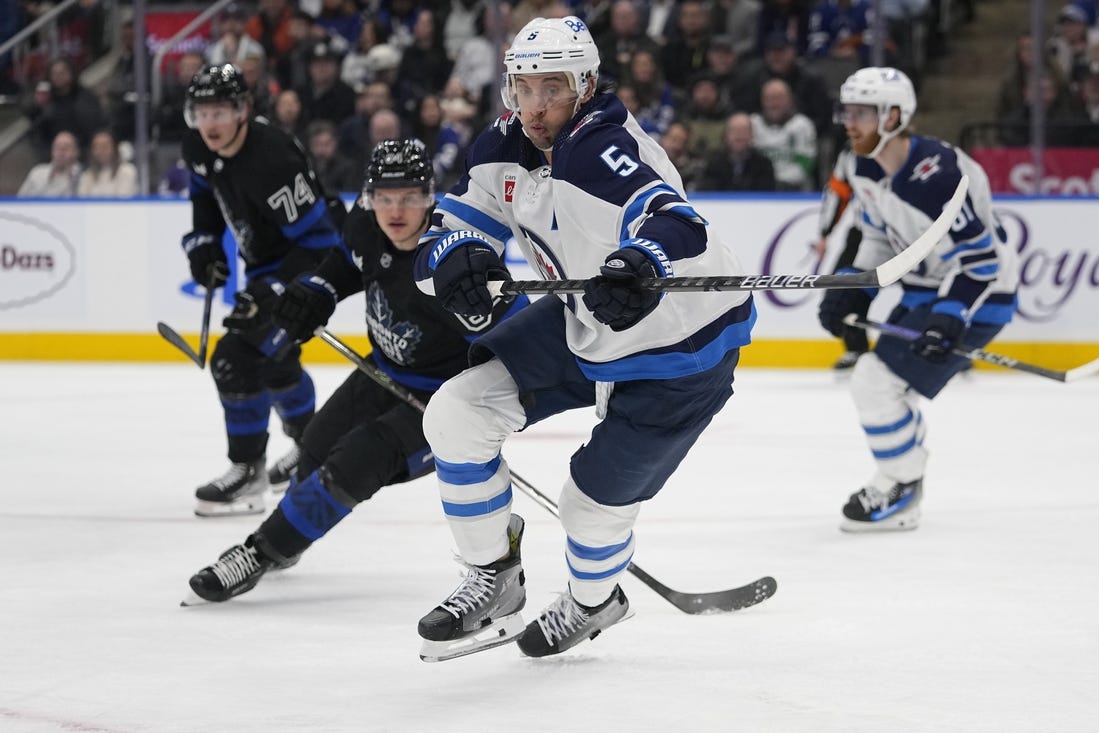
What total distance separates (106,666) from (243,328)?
1.59 metres

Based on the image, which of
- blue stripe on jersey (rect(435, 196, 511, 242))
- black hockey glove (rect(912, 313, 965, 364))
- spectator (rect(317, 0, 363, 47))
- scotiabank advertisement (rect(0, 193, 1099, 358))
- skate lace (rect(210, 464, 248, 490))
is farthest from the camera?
spectator (rect(317, 0, 363, 47))

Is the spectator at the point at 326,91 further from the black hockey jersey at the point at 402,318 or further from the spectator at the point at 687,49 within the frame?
the black hockey jersey at the point at 402,318

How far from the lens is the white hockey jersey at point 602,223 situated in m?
2.62

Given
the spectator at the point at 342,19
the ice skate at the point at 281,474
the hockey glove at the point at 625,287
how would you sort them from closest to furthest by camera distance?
the hockey glove at the point at 625,287
the ice skate at the point at 281,474
the spectator at the point at 342,19

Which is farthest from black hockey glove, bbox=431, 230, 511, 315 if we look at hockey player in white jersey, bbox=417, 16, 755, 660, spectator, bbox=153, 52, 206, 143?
spectator, bbox=153, 52, 206, 143

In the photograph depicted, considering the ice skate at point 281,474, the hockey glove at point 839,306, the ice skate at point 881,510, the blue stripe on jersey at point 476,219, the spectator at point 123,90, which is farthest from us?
the spectator at point 123,90

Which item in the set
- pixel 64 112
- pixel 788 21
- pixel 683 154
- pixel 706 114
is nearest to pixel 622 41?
pixel 706 114

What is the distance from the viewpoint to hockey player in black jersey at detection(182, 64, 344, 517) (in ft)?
14.2

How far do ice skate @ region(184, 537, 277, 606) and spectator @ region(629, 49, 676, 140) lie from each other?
5484 millimetres

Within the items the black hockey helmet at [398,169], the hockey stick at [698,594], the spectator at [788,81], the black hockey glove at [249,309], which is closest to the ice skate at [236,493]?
the black hockey glove at [249,309]

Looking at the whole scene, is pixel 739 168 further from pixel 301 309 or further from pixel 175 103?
pixel 301 309

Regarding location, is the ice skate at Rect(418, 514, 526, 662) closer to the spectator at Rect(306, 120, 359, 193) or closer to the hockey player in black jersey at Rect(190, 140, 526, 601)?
Answer: the hockey player in black jersey at Rect(190, 140, 526, 601)

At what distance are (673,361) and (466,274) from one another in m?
0.38

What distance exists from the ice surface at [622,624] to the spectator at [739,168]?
2.47 meters
